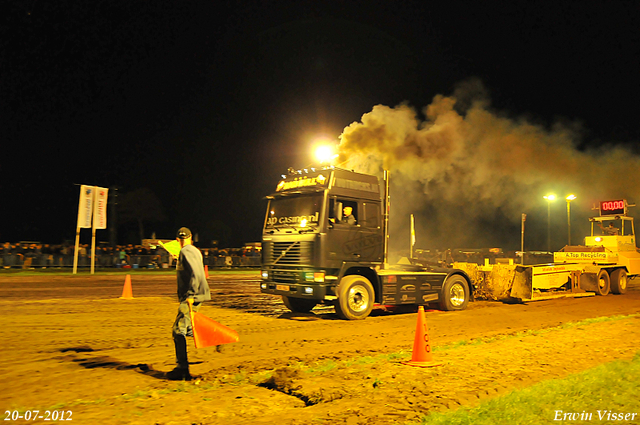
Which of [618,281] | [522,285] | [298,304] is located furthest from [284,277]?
[618,281]

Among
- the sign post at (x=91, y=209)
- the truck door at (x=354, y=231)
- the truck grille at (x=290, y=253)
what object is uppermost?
the sign post at (x=91, y=209)

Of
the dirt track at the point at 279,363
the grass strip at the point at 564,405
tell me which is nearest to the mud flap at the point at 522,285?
the dirt track at the point at 279,363

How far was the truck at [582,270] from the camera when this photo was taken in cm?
1661

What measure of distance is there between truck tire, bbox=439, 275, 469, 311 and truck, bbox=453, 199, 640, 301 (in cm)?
231

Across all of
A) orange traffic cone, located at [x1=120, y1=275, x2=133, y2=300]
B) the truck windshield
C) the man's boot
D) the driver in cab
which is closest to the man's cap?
the man's boot

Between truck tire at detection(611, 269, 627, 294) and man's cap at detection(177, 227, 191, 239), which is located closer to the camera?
man's cap at detection(177, 227, 191, 239)

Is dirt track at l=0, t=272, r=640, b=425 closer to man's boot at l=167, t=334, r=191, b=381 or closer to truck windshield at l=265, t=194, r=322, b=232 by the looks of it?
man's boot at l=167, t=334, r=191, b=381

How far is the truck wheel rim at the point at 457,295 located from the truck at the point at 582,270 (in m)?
2.40

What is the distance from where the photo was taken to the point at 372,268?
12570mm

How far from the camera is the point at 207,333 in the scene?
605 cm

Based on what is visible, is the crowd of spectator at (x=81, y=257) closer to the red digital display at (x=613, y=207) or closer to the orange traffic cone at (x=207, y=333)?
the red digital display at (x=613, y=207)

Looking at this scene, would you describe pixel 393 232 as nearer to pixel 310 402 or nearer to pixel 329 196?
pixel 329 196

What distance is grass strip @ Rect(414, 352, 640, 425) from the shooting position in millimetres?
4699

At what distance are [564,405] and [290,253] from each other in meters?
7.87
